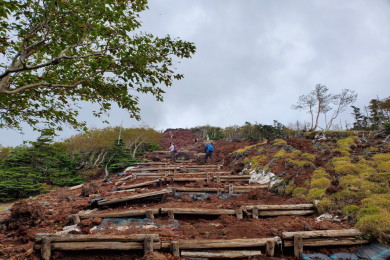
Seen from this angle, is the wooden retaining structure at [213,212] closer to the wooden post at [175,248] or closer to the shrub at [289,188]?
the shrub at [289,188]

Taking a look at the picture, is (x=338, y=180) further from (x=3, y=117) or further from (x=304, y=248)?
(x=3, y=117)

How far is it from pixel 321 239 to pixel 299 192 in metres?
4.03

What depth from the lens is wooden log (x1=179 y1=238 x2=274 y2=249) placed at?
537 centimetres

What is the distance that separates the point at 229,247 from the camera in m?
5.49

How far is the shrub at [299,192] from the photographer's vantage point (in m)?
9.40

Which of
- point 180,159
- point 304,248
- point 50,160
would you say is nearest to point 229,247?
point 304,248

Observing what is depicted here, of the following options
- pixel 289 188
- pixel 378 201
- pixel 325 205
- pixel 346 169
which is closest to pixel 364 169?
pixel 346 169

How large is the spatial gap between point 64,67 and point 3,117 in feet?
9.92

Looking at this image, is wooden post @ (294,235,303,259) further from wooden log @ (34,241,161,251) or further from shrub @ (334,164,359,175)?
shrub @ (334,164,359,175)

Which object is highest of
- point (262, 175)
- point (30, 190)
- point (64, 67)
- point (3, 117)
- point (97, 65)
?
point (64, 67)

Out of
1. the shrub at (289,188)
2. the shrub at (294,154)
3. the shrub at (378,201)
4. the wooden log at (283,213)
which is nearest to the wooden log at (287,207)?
the wooden log at (283,213)

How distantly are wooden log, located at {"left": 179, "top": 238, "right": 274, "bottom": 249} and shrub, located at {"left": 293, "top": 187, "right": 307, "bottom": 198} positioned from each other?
4.68 metres

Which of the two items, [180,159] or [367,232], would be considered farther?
[180,159]

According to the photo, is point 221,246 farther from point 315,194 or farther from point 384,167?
point 384,167
